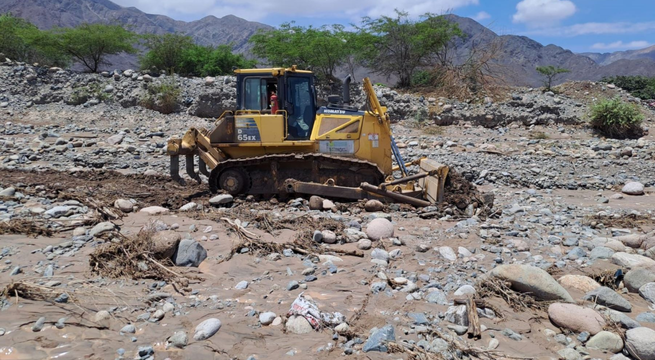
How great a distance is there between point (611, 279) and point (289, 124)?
529cm

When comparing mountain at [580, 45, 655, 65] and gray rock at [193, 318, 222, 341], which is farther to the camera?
mountain at [580, 45, 655, 65]

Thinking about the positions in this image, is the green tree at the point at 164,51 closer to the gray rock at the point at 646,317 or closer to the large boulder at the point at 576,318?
the large boulder at the point at 576,318

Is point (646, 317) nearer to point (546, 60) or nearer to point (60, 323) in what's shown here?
point (60, 323)

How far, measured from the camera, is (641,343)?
12.2ft

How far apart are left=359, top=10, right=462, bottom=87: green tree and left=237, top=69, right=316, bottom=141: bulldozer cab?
50.3 ft

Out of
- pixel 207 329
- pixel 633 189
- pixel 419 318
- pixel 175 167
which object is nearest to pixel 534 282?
pixel 419 318

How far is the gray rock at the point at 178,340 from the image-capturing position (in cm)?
377

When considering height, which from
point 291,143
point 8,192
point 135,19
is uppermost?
point 135,19

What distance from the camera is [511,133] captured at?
A: 1789 cm

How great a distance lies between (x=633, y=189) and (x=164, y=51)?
63.5 feet

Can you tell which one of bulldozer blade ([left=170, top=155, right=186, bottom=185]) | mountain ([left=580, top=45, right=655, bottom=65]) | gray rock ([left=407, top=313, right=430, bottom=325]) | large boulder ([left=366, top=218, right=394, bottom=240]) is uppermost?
mountain ([left=580, top=45, right=655, bottom=65])

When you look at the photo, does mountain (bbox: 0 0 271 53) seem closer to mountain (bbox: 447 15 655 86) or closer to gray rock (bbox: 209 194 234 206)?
mountain (bbox: 447 15 655 86)

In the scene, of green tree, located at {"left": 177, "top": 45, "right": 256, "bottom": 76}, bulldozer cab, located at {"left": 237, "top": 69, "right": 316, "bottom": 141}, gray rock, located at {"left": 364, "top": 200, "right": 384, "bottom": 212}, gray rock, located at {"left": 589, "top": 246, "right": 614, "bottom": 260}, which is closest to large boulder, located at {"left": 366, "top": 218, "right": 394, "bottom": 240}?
gray rock, located at {"left": 364, "top": 200, "right": 384, "bottom": 212}

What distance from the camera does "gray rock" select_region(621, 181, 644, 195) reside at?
10039 mm
